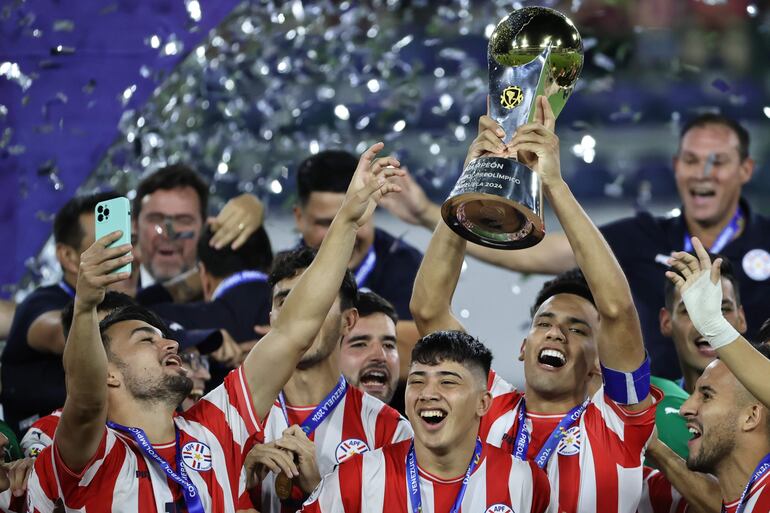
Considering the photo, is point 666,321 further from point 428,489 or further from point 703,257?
point 428,489

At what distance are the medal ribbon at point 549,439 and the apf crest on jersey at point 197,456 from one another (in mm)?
797

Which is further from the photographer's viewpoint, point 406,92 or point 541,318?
point 406,92

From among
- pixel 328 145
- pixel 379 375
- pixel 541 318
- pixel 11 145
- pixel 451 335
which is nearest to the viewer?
pixel 451 335

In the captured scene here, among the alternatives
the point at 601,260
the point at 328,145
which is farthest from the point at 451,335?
the point at 328,145

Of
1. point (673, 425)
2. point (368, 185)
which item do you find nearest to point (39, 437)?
point (368, 185)

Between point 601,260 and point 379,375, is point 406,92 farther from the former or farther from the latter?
point 601,260

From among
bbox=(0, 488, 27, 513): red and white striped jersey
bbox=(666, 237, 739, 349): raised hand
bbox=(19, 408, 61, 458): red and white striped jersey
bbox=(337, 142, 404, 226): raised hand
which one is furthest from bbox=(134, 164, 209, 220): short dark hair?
bbox=(666, 237, 739, 349): raised hand

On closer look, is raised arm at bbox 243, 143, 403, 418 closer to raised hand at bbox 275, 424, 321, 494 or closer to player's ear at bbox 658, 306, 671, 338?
raised hand at bbox 275, 424, 321, 494

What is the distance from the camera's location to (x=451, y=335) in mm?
3420

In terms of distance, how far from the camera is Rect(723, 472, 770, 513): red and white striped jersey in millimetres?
Answer: 3137

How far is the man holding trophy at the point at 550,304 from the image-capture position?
3.21m

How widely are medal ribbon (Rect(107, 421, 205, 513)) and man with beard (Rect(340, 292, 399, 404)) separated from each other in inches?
37.0

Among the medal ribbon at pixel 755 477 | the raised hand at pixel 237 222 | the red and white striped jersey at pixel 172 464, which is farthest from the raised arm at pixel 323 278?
the raised hand at pixel 237 222

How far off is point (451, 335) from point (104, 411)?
884 mm
